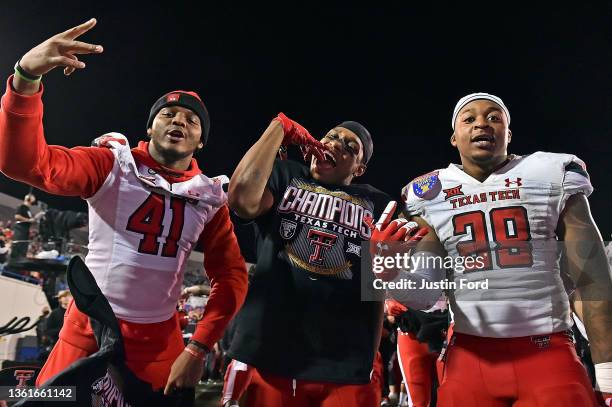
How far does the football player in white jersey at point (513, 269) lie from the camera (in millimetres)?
1932

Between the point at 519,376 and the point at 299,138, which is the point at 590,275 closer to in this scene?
the point at 519,376

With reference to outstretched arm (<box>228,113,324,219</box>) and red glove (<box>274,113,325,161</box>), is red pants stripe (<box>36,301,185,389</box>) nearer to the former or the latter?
outstretched arm (<box>228,113,324,219</box>)

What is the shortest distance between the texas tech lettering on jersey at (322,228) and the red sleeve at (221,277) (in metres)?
0.33

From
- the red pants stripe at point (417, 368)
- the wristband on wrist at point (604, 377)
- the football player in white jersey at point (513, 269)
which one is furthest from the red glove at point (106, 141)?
the red pants stripe at point (417, 368)

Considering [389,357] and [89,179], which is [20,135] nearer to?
[89,179]

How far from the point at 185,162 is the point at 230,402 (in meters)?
1.32

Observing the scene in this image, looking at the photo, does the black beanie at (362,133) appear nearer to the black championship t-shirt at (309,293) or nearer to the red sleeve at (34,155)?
the black championship t-shirt at (309,293)

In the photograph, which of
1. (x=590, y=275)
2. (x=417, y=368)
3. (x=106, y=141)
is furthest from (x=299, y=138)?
(x=417, y=368)

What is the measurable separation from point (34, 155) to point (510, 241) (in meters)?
2.17

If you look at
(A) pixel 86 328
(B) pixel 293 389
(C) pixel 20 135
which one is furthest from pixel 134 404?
(C) pixel 20 135

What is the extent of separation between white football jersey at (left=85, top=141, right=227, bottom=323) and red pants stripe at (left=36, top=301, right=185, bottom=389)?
0.06 metres

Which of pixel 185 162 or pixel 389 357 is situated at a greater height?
pixel 185 162

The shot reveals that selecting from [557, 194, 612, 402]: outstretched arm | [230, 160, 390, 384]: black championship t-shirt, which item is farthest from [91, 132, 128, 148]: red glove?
[557, 194, 612, 402]: outstretched arm

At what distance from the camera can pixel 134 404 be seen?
191cm
